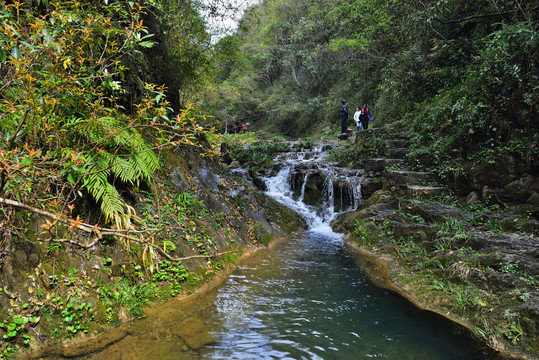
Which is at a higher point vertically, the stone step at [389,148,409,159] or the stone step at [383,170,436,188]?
the stone step at [389,148,409,159]

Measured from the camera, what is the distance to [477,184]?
24.0 feet

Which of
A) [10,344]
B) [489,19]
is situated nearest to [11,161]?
[10,344]

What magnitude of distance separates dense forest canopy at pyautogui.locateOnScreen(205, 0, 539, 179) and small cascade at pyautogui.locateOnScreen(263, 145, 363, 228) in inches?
110

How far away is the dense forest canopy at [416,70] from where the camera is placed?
21.6 feet

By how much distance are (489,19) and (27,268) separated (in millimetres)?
14155

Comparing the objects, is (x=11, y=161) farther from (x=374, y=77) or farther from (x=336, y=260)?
(x=374, y=77)

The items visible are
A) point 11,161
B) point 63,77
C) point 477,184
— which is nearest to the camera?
point 11,161

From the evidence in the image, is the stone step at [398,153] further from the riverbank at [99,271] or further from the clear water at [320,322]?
the riverbank at [99,271]

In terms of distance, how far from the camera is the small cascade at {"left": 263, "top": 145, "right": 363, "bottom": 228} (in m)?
10.6

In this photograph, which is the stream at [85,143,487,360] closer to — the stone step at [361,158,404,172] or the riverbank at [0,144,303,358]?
the riverbank at [0,144,303,358]

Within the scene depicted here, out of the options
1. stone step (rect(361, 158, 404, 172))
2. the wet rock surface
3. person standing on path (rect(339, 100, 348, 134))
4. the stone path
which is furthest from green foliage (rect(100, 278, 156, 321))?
person standing on path (rect(339, 100, 348, 134))

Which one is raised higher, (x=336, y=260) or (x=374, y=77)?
(x=374, y=77)

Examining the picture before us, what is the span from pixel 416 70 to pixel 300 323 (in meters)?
12.9

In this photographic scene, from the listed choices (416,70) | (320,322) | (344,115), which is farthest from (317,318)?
(344,115)
